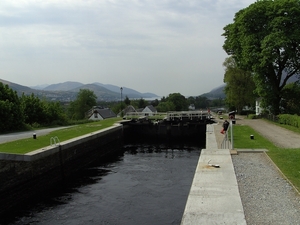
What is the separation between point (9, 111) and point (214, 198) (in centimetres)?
2439

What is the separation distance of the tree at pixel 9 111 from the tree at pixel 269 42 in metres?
23.1

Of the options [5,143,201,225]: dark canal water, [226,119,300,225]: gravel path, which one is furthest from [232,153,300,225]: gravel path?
[5,143,201,225]: dark canal water

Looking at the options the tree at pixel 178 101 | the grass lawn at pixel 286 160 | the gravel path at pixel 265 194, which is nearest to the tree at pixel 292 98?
the grass lawn at pixel 286 160

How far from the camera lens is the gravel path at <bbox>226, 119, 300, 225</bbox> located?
6.71m

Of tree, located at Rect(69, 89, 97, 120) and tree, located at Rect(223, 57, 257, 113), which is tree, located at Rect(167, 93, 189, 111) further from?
tree, located at Rect(223, 57, 257, 113)

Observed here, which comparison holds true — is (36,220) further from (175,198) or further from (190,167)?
(190,167)

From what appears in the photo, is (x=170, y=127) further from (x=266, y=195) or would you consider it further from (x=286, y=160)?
(x=266, y=195)

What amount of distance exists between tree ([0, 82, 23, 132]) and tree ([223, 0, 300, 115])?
23.1 m

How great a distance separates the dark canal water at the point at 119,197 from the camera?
1091 cm

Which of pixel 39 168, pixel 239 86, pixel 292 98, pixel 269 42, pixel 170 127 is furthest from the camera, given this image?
pixel 239 86

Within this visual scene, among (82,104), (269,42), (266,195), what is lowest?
(266,195)

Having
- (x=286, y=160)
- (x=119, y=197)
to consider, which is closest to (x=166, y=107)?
(x=119, y=197)

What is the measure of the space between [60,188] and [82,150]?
199 inches

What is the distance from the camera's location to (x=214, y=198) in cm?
789
